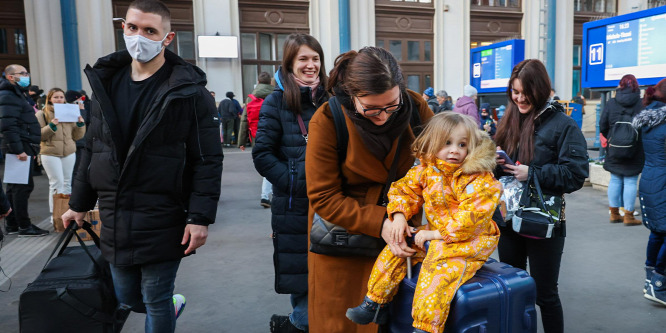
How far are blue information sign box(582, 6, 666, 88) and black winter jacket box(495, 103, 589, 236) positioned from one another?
6.41m

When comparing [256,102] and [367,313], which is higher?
[256,102]

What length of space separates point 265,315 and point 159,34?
2258 mm

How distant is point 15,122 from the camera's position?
5953mm

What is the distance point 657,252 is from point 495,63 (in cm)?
946

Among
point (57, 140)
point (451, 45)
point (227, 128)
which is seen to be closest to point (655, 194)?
point (57, 140)

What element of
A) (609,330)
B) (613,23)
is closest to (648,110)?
(609,330)

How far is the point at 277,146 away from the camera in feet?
10.7

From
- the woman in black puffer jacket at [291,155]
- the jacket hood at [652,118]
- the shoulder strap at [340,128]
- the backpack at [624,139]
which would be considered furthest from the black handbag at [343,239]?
the backpack at [624,139]

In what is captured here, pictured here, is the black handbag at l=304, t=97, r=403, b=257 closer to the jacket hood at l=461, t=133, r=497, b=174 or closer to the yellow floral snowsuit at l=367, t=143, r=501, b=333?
the yellow floral snowsuit at l=367, t=143, r=501, b=333

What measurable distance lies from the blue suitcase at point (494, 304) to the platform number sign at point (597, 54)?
8503mm

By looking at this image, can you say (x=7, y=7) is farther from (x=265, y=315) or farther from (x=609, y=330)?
(x=609, y=330)

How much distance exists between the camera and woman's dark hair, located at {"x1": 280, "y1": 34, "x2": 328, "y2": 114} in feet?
10.3

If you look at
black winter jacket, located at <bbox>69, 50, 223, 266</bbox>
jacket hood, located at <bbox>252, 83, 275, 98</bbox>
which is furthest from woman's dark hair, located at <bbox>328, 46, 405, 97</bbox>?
jacket hood, located at <bbox>252, 83, 275, 98</bbox>

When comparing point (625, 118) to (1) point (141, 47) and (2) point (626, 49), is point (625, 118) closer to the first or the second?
(2) point (626, 49)
